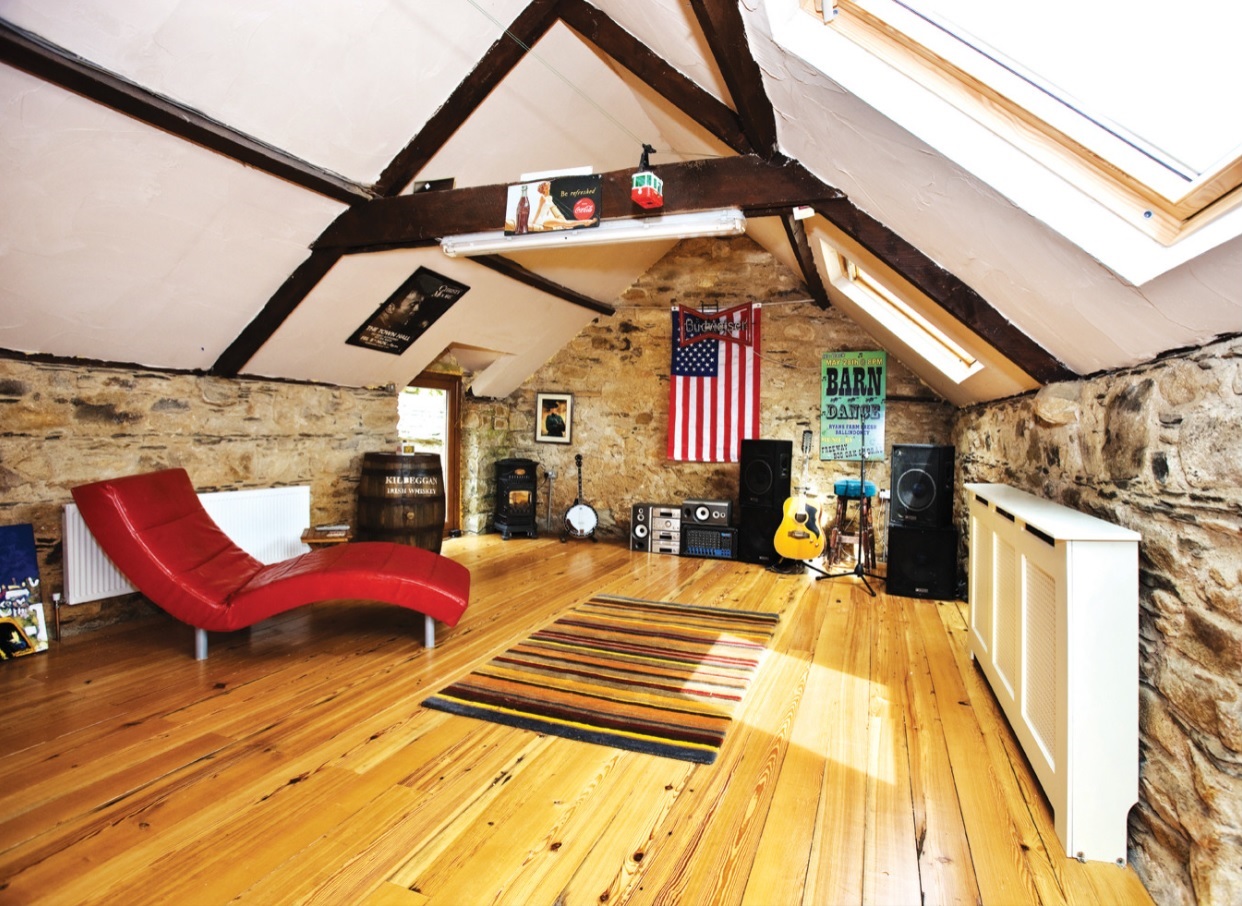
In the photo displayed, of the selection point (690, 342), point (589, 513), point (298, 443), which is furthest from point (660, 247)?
point (298, 443)

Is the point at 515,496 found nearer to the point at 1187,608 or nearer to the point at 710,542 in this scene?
the point at 710,542

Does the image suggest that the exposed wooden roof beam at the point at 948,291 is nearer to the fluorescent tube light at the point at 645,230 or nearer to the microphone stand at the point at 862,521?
the fluorescent tube light at the point at 645,230

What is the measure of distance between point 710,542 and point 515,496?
2013 mm

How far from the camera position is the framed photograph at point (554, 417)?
684 centimetres

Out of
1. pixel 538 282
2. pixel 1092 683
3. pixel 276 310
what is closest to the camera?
pixel 1092 683

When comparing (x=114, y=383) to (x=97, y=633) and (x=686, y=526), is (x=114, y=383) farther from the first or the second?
(x=686, y=526)

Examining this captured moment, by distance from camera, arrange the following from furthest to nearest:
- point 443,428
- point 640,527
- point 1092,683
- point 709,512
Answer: point 443,428, point 640,527, point 709,512, point 1092,683

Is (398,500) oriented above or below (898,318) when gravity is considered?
below

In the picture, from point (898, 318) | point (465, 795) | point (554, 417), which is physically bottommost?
point (465, 795)

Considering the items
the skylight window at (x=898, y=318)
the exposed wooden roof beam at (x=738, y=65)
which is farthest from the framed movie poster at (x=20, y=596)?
the skylight window at (x=898, y=318)

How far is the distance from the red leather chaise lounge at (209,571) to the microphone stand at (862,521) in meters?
3.11

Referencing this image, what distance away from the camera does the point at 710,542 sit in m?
5.88

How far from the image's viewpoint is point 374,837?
183cm

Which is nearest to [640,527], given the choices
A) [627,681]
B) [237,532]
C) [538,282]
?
[538,282]
